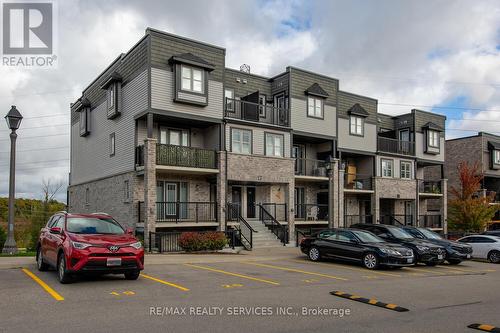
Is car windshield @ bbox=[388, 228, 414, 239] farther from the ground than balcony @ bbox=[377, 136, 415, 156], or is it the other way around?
balcony @ bbox=[377, 136, 415, 156]

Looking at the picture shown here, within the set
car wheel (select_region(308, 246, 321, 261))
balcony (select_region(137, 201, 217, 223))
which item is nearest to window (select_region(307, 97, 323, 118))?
balcony (select_region(137, 201, 217, 223))

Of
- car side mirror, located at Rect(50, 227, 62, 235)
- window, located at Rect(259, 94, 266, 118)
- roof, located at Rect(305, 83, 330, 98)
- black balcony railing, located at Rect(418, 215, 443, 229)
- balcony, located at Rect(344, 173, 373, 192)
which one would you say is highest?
roof, located at Rect(305, 83, 330, 98)

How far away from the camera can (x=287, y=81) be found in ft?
93.1

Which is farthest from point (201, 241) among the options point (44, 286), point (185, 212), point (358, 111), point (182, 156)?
point (358, 111)

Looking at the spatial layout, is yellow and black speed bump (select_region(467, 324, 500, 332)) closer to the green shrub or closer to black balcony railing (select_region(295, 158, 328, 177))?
the green shrub

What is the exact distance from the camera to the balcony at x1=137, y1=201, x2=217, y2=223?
2284 centimetres

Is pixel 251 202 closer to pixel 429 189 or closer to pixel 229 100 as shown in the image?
pixel 229 100

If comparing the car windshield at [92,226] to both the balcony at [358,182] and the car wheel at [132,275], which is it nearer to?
the car wheel at [132,275]

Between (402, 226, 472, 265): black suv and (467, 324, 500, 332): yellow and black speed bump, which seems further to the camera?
(402, 226, 472, 265): black suv

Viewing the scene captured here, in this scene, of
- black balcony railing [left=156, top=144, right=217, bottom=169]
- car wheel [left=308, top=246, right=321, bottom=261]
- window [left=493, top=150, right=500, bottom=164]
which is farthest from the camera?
window [left=493, top=150, right=500, bottom=164]

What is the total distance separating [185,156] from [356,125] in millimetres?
14290

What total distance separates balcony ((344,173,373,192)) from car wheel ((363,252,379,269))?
1623 cm

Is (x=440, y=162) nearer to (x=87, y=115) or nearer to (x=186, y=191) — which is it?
(x=186, y=191)

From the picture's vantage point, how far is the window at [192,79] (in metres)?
22.9
